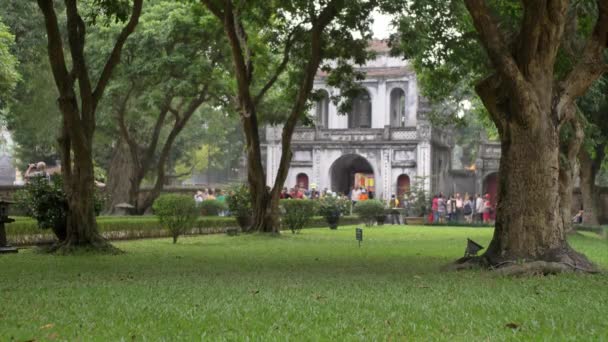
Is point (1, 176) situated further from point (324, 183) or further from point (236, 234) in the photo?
point (236, 234)

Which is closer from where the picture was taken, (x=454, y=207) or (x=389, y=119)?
(x=454, y=207)

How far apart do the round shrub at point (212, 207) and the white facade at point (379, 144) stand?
16466 mm

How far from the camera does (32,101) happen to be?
36.2 metres

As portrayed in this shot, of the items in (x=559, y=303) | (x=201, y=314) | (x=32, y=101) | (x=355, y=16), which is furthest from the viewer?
(x=32, y=101)

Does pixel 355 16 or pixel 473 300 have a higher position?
pixel 355 16

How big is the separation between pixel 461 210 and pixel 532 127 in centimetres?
3551

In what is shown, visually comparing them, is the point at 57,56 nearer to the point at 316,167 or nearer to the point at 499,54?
the point at 499,54

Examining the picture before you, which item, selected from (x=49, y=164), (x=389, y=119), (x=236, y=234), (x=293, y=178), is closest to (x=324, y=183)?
(x=293, y=178)

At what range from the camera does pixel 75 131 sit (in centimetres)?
1548

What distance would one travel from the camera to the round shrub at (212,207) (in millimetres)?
34406

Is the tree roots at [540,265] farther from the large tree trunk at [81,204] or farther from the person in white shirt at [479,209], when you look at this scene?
the person in white shirt at [479,209]

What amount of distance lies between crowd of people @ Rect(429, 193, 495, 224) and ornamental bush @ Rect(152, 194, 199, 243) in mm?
23155

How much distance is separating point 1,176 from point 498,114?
4099 cm

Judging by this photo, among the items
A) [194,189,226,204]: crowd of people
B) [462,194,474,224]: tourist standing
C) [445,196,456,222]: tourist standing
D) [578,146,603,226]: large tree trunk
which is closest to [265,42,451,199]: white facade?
[462,194,474,224]: tourist standing
